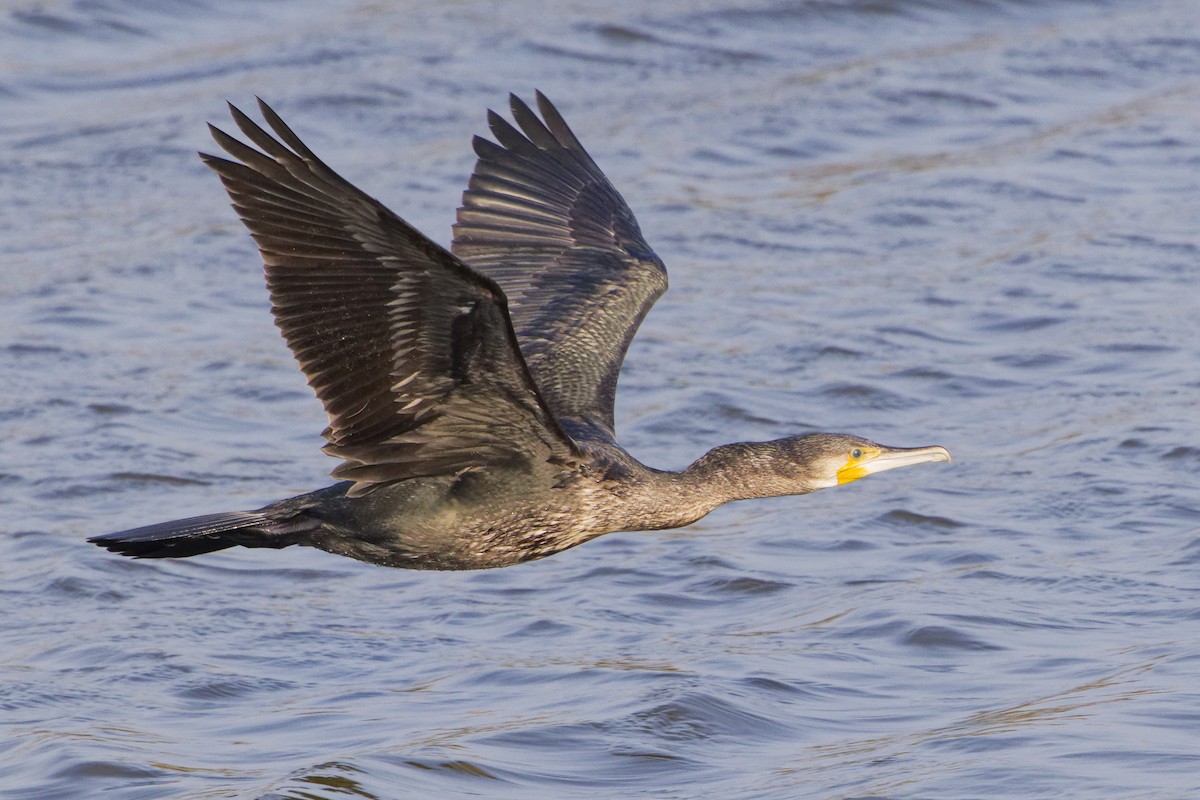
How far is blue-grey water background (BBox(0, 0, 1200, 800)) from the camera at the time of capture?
6707 millimetres

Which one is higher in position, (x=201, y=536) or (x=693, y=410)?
(x=201, y=536)

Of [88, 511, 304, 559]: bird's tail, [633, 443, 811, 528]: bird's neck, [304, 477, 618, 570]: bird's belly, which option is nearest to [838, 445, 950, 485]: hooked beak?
[633, 443, 811, 528]: bird's neck

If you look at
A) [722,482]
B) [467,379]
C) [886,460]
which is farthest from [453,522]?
[886,460]

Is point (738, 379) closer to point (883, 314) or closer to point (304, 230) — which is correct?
point (883, 314)

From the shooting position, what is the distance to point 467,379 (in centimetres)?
553

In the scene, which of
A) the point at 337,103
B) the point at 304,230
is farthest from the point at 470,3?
the point at 304,230

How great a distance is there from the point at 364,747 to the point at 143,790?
734 mm

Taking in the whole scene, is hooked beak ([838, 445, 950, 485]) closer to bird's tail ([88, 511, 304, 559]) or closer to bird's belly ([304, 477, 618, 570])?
bird's belly ([304, 477, 618, 570])

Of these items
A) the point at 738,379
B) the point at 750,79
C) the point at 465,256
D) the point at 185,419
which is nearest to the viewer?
the point at 465,256

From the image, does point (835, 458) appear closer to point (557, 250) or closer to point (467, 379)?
point (467, 379)

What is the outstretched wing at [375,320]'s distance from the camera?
5.06 m

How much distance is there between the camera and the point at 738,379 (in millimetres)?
10336

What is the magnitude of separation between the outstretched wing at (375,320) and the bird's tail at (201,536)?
0.31 meters

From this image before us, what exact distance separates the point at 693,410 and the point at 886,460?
11.5 ft
